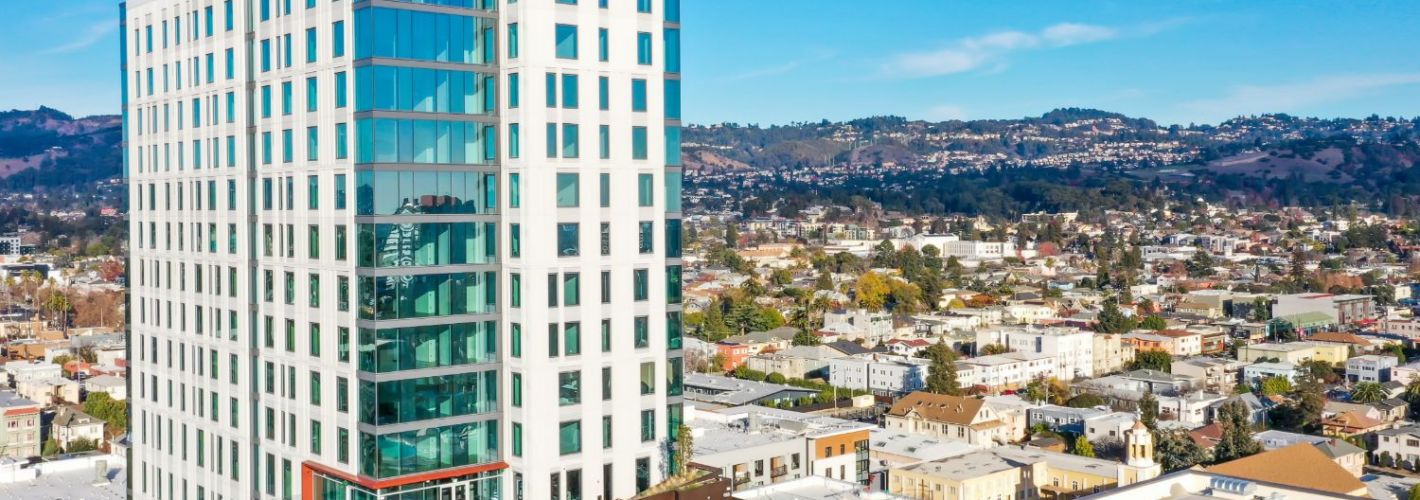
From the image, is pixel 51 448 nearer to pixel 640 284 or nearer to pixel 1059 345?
pixel 640 284

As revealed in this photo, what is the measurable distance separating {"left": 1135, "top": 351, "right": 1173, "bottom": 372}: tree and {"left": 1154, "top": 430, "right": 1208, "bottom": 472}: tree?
29.6 meters

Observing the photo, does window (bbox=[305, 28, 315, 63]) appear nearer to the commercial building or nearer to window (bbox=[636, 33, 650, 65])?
window (bbox=[636, 33, 650, 65])

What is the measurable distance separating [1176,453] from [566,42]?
110 ft

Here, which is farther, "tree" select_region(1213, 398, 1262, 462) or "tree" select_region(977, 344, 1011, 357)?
"tree" select_region(977, 344, 1011, 357)

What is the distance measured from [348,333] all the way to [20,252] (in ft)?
509

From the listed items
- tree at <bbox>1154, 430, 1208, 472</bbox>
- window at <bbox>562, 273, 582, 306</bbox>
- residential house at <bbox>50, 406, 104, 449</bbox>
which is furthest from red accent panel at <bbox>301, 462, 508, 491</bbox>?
residential house at <bbox>50, 406, 104, 449</bbox>

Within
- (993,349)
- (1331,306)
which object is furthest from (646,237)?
(1331,306)

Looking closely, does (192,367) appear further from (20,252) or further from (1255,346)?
(20,252)

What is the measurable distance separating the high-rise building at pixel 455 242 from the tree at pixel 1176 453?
30.0 meters

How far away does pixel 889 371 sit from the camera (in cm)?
7069

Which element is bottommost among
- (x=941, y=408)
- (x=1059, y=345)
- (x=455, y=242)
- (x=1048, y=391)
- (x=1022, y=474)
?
(x=1048, y=391)

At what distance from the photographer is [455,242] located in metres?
18.2

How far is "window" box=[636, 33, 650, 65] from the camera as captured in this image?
61.9 feet

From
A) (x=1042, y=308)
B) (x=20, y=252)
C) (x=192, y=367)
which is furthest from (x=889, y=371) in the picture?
(x=20, y=252)
